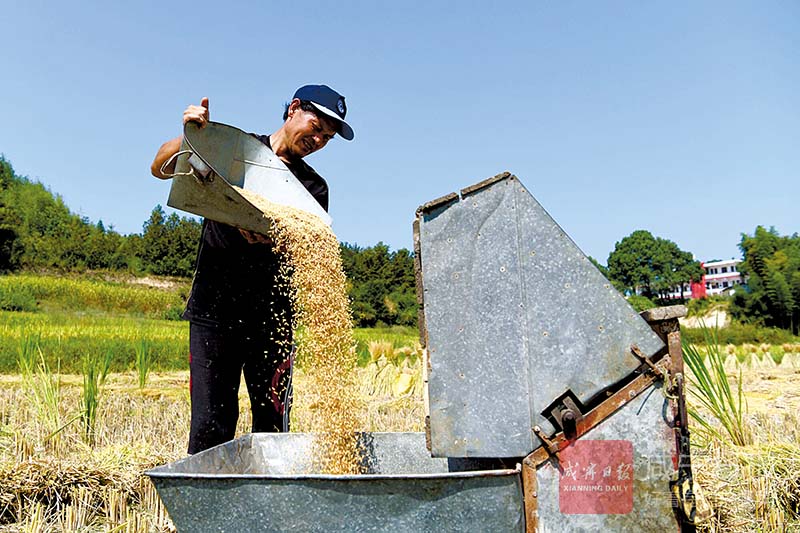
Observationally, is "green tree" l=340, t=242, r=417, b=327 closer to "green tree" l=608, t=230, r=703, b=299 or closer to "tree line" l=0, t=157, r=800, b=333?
"tree line" l=0, t=157, r=800, b=333

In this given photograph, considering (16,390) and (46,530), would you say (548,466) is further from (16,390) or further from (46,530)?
(16,390)

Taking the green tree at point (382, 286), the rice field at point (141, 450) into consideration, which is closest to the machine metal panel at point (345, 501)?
the rice field at point (141, 450)

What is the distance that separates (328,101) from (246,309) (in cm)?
109

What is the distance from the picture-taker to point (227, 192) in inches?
93.0

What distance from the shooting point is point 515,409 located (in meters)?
1.79

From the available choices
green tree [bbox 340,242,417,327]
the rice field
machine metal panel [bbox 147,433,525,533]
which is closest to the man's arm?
the rice field

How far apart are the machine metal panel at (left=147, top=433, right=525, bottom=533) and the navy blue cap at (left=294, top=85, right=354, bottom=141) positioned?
5.77ft

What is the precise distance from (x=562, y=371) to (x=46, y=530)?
2.74 metres

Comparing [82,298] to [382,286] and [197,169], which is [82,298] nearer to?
[382,286]

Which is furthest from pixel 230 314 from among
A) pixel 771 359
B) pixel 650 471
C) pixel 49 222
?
pixel 49 222

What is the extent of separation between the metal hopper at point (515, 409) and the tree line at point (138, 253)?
20378 millimetres

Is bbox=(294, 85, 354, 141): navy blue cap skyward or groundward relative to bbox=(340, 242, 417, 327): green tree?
groundward

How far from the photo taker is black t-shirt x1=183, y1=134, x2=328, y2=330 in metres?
2.77

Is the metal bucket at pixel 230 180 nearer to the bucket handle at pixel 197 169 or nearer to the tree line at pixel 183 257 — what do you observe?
the bucket handle at pixel 197 169
